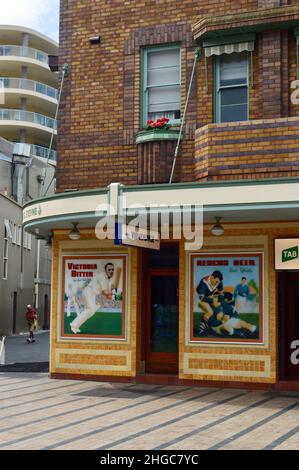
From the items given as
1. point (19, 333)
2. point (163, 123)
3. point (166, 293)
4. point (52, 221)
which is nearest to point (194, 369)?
point (166, 293)

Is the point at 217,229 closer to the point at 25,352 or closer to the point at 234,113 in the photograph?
the point at 234,113

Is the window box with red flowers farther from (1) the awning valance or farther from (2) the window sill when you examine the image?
(1) the awning valance

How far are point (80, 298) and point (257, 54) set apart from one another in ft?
20.7

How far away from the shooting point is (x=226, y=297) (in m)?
14.2

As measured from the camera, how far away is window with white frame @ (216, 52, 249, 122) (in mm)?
14594

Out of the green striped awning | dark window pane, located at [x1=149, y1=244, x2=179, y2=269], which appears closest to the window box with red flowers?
the green striped awning

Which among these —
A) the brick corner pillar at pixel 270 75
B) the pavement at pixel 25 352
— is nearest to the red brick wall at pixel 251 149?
the brick corner pillar at pixel 270 75

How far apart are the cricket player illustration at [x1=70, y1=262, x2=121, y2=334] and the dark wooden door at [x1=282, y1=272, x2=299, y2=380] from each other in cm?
351

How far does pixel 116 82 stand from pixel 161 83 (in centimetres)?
104

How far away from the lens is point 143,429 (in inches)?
389

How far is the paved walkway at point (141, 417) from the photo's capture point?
9.05 metres

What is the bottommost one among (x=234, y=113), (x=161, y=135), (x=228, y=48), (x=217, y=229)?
(x=217, y=229)

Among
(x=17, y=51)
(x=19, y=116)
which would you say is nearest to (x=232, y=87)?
(x=19, y=116)
